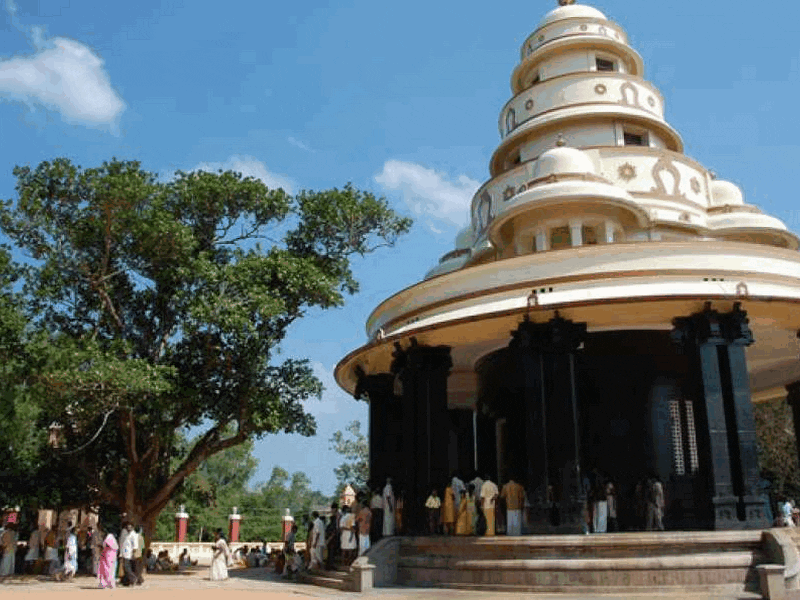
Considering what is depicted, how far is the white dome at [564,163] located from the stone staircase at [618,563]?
11278 mm

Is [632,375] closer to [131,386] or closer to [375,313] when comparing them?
[375,313]

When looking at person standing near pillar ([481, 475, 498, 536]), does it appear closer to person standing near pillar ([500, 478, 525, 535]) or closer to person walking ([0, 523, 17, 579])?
person standing near pillar ([500, 478, 525, 535])

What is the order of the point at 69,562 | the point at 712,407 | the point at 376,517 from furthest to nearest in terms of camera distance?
the point at 69,562
the point at 376,517
the point at 712,407

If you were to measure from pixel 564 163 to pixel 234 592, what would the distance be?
13.9 m

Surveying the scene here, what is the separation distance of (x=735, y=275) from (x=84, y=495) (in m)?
18.0

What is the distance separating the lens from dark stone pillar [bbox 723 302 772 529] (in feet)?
47.6

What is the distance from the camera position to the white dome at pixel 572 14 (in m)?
29.6

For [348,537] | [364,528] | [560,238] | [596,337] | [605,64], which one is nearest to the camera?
[364,528]

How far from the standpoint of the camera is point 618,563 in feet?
43.8

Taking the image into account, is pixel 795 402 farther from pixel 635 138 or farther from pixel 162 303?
Result: pixel 162 303

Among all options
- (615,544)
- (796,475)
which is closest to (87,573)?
(615,544)

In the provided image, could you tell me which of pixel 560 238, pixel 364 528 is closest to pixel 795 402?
pixel 560 238

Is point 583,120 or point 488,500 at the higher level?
point 583,120

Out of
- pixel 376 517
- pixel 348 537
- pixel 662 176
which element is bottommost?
pixel 348 537
